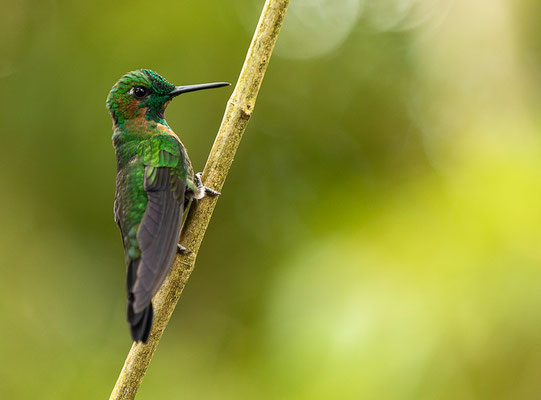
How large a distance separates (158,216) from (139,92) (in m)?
0.62

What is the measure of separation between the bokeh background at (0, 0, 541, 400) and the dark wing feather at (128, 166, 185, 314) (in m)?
2.31

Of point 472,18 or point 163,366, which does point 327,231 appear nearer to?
point 163,366

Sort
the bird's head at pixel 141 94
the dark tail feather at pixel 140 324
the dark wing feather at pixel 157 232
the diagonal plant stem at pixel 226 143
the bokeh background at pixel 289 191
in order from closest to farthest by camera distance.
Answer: the dark tail feather at pixel 140 324, the dark wing feather at pixel 157 232, the diagonal plant stem at pixel 226 143, the bird's head at pixel 141 94, the bokeh background at pixel 289 191

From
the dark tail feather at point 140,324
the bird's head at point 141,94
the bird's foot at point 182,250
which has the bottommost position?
the dark tail feather at point 140,324

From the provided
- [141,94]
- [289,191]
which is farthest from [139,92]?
[289,191]

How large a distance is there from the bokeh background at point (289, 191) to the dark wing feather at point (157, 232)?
231 centimetres

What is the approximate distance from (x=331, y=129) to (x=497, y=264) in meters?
2.55

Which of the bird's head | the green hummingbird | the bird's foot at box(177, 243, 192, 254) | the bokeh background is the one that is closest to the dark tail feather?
the green hummingbird

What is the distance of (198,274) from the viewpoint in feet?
18.3

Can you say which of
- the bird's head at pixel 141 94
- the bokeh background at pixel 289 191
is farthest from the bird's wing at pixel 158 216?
the bokeh background at pixel 289 191

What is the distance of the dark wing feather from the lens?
5.37 feet

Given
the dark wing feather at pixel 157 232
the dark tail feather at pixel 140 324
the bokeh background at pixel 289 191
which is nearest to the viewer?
the dark tail feather at pixel 140 324

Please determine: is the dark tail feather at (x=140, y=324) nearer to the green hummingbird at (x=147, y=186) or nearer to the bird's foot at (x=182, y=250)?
the green hummingbird at (x=147, y=186)

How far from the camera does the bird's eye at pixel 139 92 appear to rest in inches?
92.0
